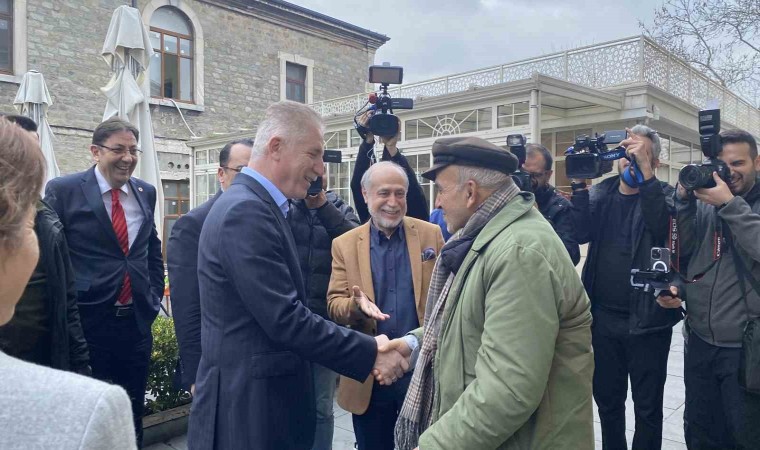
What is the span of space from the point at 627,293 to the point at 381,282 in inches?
61.4

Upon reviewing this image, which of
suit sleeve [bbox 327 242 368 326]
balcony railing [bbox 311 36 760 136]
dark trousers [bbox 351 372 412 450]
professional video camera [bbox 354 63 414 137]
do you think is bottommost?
dark trousers [bbox 351 372 412 450]

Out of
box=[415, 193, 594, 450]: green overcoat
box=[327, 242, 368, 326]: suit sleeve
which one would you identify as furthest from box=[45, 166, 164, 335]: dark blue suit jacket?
box=[415, 193, 594, 450]: green overcoat

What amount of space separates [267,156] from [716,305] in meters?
2.37

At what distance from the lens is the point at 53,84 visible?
15555 millimetres

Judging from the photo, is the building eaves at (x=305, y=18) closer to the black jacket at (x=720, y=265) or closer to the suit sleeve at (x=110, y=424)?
the black jacket at (x=720, y=265)

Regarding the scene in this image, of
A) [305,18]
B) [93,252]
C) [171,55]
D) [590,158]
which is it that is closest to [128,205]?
[93,252]

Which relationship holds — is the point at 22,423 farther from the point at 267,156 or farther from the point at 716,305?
the point at 716,305

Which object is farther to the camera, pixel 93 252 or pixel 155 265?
pixel 155 265

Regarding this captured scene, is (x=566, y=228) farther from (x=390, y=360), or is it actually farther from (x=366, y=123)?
(x=390, y=360)

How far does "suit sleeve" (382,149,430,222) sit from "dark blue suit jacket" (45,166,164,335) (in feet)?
5.89

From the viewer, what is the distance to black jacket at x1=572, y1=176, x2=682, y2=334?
10.4 feet

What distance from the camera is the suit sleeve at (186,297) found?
2.82 metres

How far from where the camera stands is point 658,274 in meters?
2.98

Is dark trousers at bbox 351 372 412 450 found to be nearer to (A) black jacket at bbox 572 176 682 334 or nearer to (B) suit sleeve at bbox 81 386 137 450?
(A) black jacket at bbox 572 176 682 334
